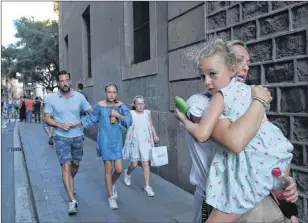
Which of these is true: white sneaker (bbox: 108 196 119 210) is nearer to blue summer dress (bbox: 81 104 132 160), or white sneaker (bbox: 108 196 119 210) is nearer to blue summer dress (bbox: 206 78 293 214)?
blue summer dress (bbox: 81 104 132 160)

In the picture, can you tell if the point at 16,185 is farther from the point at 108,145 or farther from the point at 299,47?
the point at 299,47

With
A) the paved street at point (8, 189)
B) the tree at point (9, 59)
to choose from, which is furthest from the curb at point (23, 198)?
the tree at point (9, 59)

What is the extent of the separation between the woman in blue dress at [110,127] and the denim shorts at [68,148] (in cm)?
31

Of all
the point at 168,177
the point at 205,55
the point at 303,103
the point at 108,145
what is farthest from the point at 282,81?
the point at 168,177

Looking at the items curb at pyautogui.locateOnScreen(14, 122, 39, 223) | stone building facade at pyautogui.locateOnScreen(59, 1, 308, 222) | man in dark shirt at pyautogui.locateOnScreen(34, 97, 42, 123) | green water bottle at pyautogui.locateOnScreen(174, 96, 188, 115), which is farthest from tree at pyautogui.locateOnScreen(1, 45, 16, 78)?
green water bottle at pyautogui.locateOnScreen(174, 96, 188, 115)

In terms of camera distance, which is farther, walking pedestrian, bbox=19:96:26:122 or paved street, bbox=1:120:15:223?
walking pedestrian, bbox=19:96:26:122

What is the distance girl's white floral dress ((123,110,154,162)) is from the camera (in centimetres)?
579

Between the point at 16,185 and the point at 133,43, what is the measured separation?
4.16 m

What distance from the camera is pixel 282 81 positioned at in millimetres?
3600

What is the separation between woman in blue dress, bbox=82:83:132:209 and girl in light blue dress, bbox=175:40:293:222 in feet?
11.4

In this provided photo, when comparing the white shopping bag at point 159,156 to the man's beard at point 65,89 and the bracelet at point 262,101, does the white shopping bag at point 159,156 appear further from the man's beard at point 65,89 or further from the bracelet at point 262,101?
the bracelet at point 262,101

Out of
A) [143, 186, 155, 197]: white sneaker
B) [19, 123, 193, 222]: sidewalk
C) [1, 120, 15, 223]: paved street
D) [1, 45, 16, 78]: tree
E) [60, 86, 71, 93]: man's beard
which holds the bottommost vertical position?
[1, 120, 15, 223]: paved street

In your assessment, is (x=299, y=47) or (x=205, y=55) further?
(x=299, y=47)

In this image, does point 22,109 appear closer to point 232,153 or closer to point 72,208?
point 72,208
